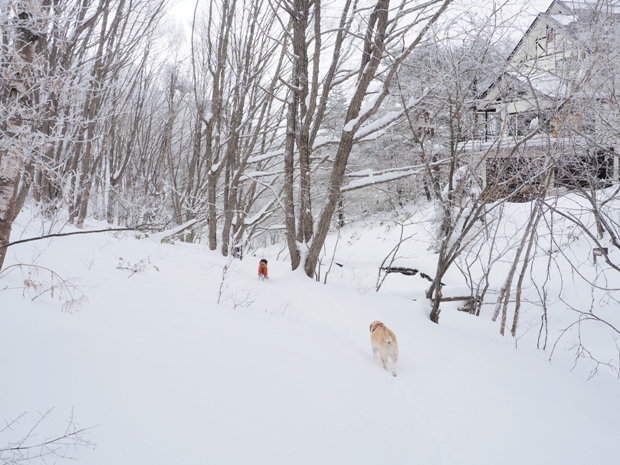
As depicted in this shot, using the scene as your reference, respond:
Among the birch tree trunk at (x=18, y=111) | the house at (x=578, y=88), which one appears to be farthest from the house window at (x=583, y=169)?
the birch tree trunk at (x=18, y=111)

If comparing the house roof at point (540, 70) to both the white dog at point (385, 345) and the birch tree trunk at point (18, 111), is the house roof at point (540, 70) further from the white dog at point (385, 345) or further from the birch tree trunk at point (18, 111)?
the birch tree trunk at point (18, 111)

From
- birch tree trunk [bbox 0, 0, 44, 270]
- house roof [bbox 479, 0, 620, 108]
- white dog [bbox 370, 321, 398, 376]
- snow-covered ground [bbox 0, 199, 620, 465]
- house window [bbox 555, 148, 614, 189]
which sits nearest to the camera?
snow-covered ground [bbox 0, 199, 620, 465]

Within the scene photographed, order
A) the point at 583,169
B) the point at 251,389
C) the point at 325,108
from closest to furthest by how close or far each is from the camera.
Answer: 1. the point at 251,389
2. the point at 583,169
3. the point at 325,108

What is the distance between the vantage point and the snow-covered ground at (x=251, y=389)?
1931 mm

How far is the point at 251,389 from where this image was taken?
101 inches

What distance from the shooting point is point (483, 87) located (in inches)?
257

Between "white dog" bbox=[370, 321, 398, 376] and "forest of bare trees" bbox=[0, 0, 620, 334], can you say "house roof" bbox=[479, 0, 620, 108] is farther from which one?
"white dog" bbox=[370, 321, 398, 376]

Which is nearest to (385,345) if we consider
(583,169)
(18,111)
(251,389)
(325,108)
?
(251,389)

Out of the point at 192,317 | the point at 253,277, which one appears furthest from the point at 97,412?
the point at 253,277

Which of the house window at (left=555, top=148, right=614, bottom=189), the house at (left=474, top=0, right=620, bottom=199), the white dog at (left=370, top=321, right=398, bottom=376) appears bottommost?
the white dog at (left=370, top=321, right=398, bottom=376)

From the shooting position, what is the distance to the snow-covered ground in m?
1.93

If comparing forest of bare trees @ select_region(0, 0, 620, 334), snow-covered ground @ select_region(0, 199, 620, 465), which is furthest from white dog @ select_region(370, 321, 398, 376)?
forest of bare trees @ select_region(0, 0, 620, 334)

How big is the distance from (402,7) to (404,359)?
610 centimetres

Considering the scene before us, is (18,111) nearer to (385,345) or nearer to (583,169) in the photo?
Answer: (385,345)
